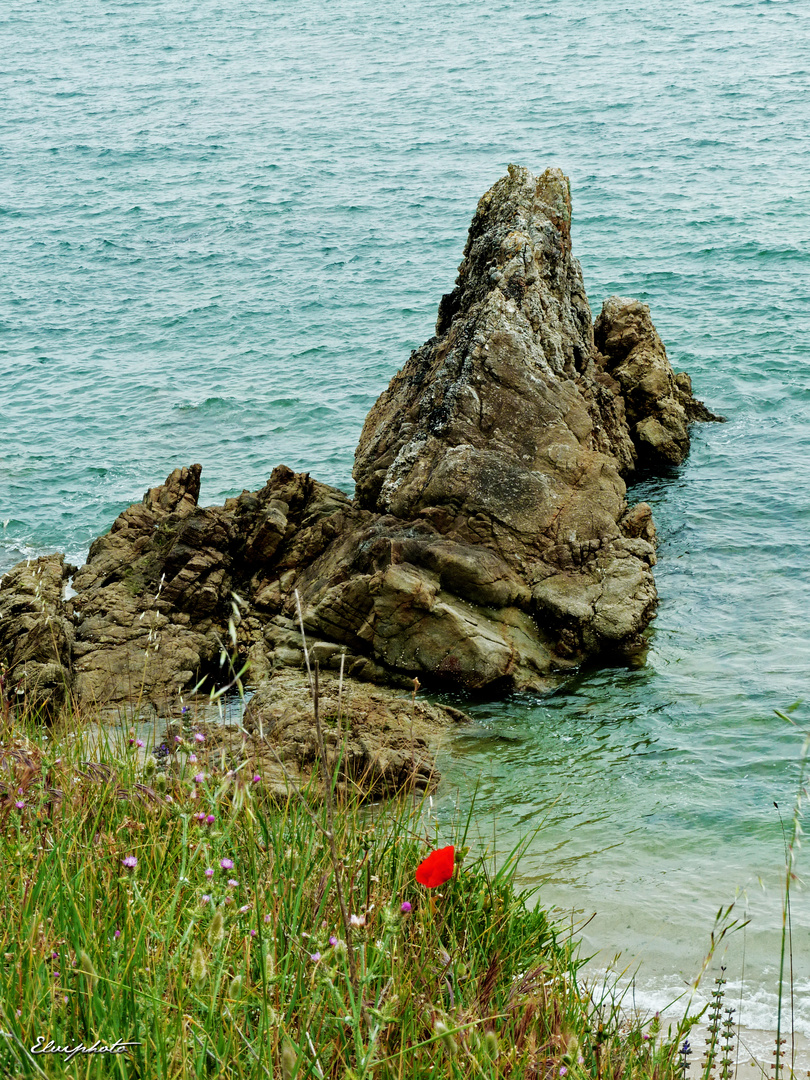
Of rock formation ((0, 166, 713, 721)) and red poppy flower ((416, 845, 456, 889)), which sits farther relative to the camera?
rock formation ((0, 166, 713, 721))

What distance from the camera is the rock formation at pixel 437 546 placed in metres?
10.9

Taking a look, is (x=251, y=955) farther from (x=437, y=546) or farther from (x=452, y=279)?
(x=452, y=279)

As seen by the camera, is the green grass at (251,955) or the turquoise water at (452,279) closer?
the green grass at (251,955)

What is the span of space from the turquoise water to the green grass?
2.59 meters

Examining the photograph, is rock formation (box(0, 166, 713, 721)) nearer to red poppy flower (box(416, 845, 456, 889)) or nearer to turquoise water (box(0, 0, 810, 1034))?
turquoise water (box(0, 0, 810, 1034))

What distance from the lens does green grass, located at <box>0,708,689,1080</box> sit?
2551 millimetres

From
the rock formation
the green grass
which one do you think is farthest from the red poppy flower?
the rock formation

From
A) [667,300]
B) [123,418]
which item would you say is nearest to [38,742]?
[123,418]

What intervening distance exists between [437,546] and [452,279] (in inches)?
715

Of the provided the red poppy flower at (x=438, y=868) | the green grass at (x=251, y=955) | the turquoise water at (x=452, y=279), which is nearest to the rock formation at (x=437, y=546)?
the turquoise water at (x=452, y=279)

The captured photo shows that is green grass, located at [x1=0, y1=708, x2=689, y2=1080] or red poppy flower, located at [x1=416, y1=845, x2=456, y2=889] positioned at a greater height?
red poppy flower, located at [x1=416, y1=845, x2=456, y2=889]

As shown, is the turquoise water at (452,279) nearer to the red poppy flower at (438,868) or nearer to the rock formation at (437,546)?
the rock formation at (437,546)

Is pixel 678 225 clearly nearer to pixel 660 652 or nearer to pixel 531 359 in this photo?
pixel 531 359

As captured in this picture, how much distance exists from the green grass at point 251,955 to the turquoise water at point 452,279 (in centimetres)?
259
